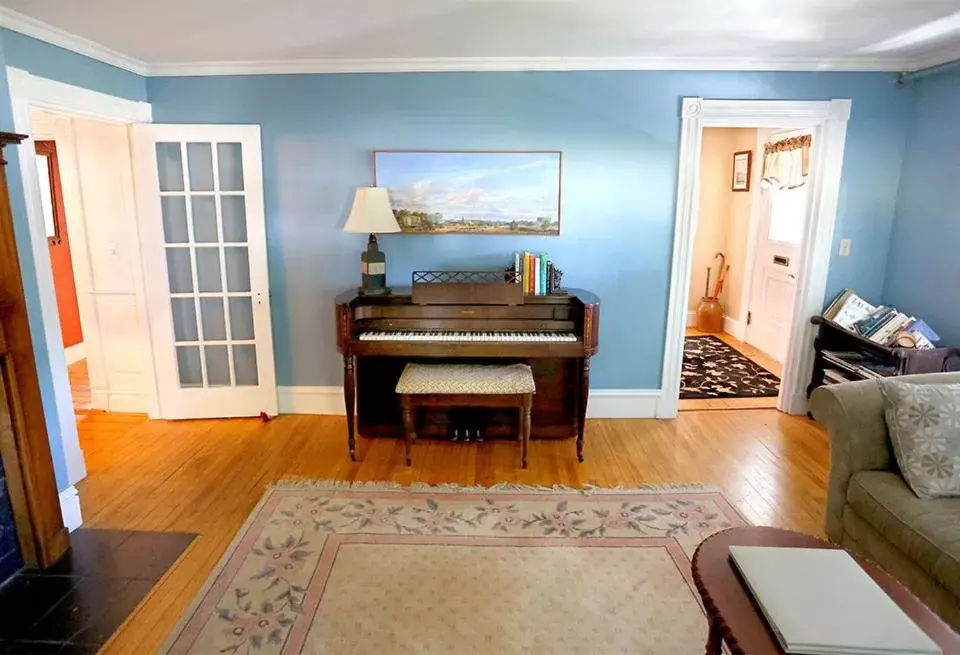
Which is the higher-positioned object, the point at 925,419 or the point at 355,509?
the point at 925,419

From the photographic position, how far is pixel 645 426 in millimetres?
3740

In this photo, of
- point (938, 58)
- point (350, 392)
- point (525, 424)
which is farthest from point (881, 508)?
point (938, 58)

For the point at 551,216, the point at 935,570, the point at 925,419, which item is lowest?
the point at 935,570

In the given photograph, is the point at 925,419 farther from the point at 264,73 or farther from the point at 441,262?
the point at 264,73

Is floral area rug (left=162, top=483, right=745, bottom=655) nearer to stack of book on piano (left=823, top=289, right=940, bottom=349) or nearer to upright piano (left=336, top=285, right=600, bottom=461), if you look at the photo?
upright piano (left=336, top=285, right=600, bottom=461)

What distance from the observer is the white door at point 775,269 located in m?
4.92

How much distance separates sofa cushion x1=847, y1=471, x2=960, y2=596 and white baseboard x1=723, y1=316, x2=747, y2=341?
3856mm

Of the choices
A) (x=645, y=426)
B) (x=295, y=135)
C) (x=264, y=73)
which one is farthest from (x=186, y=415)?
(x=645, y=426)

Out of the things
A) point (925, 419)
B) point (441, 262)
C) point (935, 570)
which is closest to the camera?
point (935, 570)

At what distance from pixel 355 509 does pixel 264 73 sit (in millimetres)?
2591

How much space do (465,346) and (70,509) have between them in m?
1.98

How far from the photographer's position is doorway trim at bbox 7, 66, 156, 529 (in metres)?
2.55

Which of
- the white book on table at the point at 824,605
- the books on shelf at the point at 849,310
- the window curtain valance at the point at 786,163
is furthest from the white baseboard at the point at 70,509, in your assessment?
the window curtain valance at the point at 786,163

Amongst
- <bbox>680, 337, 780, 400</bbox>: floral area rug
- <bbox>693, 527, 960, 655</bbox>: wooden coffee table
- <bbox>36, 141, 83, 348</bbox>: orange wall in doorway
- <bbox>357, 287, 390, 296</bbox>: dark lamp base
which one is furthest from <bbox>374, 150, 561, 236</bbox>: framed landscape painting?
<bbox>36, 141, 83, 348</bbox>: orange wall in doorway
